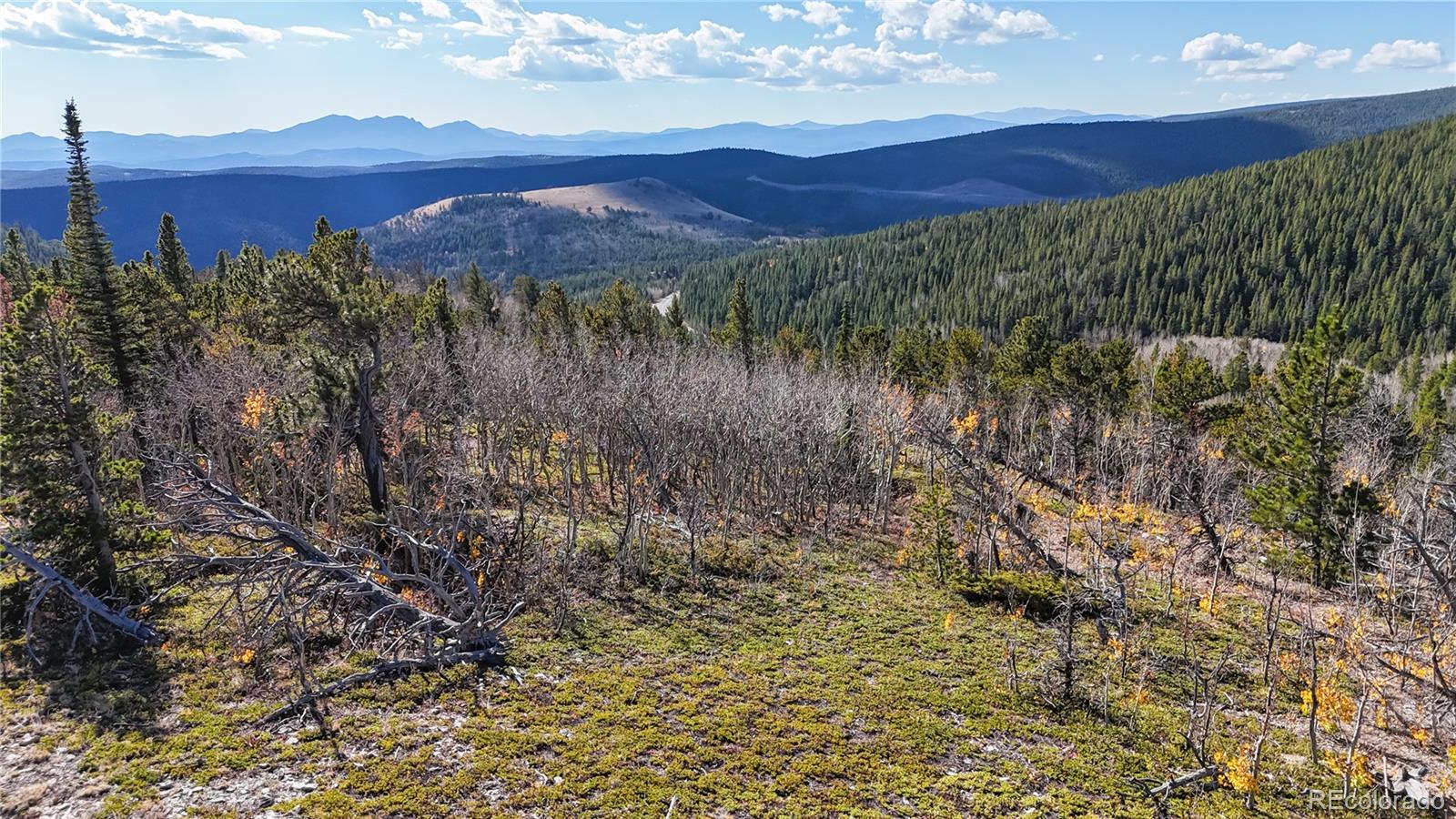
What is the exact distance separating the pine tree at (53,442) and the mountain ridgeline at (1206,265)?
433 ft

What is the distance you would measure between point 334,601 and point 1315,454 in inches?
1300

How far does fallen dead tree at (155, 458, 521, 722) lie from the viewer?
16.0m

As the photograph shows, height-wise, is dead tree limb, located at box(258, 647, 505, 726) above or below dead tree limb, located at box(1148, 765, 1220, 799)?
above

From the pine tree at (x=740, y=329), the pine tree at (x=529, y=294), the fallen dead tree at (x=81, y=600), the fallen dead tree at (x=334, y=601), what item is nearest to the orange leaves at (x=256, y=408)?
the fallen dead tree at (x=334, y=601)

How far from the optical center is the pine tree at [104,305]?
3180 cm

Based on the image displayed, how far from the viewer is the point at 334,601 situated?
63.5 ft

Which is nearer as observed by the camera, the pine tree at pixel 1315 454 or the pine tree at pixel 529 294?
the pine tree at pixel 1315 454

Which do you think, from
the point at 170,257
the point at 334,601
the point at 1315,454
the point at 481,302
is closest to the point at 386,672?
the point at 334,601

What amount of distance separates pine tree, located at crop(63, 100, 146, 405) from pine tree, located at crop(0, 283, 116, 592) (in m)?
17.2

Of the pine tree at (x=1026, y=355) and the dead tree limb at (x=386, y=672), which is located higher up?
the pine tree at (x=1026, y=355)

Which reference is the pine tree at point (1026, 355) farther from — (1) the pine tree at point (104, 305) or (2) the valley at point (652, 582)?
(1) the pine tree at point (104, 305)

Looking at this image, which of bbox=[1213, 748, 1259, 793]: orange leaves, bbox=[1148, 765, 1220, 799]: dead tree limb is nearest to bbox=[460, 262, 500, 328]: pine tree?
bbox=[1148, 765, 1220, 799]: dead tree limb

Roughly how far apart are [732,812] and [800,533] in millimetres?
23091

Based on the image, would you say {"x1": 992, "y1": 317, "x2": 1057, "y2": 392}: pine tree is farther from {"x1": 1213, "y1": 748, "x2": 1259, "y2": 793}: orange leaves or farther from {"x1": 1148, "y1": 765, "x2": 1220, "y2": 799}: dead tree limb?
{"x1": 1148, "y1": 765, "x2": 1220, "y2": 799}: dead tree limb
